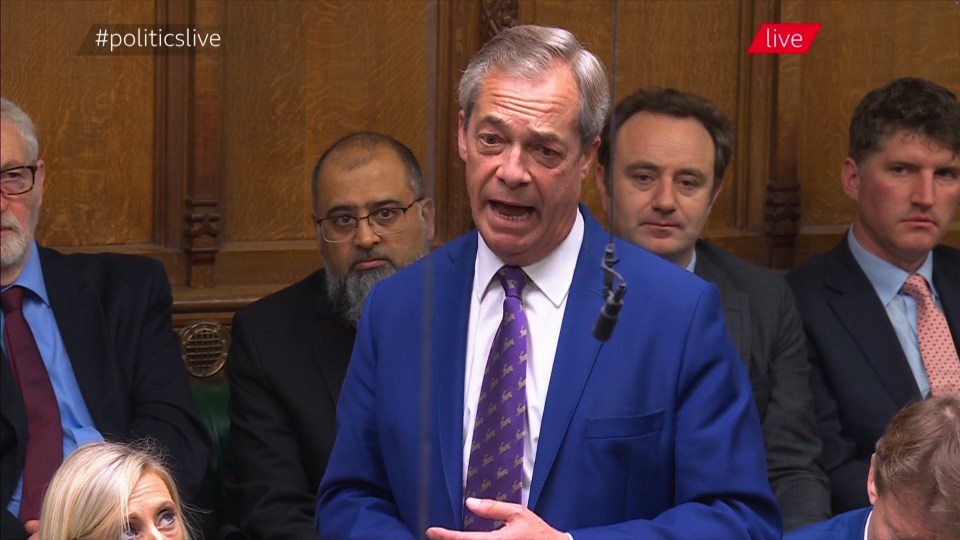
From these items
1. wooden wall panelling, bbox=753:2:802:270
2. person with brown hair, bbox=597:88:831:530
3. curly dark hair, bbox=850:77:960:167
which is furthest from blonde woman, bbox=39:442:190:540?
wooden wall panelling, bbox=753:2:802:270

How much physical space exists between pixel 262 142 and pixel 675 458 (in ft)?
5.37

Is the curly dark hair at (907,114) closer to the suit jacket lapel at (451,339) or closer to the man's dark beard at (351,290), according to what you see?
the man's dark beard at (351,290)

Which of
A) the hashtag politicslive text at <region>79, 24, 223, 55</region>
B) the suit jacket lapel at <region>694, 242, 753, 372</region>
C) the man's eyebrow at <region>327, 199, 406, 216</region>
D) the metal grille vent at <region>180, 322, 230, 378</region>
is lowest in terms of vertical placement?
the metal grille vent at <region>180, 322, 230, 378</region>

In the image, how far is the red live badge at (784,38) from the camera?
3.75 m

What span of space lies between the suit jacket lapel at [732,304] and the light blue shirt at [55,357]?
122 cm

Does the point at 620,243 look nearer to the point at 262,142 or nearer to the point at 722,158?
the point at 722,158

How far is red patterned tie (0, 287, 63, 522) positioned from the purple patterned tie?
1.05m

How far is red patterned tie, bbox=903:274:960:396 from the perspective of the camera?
330cm

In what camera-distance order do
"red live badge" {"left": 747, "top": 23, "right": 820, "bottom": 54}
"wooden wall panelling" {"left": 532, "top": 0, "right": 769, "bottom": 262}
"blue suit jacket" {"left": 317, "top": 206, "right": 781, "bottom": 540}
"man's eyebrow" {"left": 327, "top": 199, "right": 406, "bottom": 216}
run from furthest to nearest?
"red live badge" {"left": 747, "top": 23, "right": 820, "bottom": 54} < "wooden wall panelling" {"left": 532, "top": 0, "right": 769, "bottom": 262} < "man's eyebrow" {"left": 327, "top": 199, "right": 406, "bottom": 216} < "blue suit jacket" {"left": 317, "top": 206, "right": 781, "bottom": 540}

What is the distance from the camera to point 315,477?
10.1 ft

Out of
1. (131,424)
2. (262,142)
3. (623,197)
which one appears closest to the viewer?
(131,424)

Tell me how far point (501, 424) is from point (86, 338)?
1198 mm

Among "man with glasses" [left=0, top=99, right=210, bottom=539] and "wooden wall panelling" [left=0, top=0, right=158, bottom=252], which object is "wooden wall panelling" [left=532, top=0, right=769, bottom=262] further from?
"man with glasses" [left=0, top=99, right=210, bottom=539]

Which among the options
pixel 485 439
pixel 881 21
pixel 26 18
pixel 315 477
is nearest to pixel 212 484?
pixel 315 477
